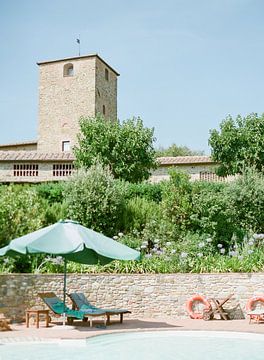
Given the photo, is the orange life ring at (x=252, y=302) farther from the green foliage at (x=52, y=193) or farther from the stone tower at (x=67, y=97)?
the stone tower at (x=67, y=97)

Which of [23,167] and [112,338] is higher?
[23,167]

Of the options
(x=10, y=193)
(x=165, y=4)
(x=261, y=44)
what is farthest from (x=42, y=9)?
(x=10, y=193)

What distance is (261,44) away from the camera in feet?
45.7

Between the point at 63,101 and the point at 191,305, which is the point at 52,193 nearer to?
the point at 191,305

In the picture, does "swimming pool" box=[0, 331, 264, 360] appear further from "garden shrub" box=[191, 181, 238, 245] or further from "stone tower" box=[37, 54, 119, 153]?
"stone tower" box=[37, 54, 119, 153]

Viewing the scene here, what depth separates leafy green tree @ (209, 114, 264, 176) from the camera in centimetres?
3197

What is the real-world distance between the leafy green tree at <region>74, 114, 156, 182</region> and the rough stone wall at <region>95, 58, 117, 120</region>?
13.5 meters

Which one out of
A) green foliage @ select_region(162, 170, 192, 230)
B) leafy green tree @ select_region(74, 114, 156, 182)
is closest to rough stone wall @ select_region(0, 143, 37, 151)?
leafy green tree @ select_region(74, 114, 156, 182)

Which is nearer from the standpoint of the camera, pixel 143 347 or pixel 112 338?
pixel 143 347

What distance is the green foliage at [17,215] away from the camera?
17.2m

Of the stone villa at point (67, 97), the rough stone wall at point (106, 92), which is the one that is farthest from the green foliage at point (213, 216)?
the rough stone wall at point (106, 92)

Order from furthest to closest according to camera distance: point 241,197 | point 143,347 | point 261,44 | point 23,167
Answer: point 23,167
point 241,197
point 261,44
point 143,347

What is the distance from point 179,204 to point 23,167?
22243 mm

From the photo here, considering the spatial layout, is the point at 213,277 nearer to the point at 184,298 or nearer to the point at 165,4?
the point at 184,298
